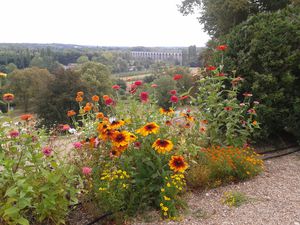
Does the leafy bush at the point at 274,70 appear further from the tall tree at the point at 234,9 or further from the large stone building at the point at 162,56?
the large stone building at the point at 162,56

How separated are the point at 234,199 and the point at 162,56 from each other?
66.3ft

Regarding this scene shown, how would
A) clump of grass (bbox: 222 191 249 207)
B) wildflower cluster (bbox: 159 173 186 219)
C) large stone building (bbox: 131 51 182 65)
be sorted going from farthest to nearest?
large stone building (bbox: 131 51 182 65) → clump of grass (bbox: 222 191 249 207) → wildflower cluster (bbox: 159 173 186 219)

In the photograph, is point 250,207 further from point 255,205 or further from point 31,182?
point 31,182

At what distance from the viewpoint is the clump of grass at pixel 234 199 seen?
108 inches

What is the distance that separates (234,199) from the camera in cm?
277

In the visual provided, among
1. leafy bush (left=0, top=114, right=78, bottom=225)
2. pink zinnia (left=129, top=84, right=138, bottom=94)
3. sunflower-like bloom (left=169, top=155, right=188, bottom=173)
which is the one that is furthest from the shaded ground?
pink zinnia (left=129, top=84, right=138, bottom=94)

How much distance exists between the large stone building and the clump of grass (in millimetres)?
8464

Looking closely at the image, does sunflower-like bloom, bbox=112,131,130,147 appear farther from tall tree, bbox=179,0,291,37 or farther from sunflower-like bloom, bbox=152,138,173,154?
tall tree, bbox=179,0,291,37

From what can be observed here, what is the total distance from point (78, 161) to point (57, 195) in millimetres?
764

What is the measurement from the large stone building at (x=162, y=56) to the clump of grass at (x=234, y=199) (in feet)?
27.8

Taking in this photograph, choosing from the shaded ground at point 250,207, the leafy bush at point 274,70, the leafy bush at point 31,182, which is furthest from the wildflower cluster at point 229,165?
the leafy bush at point 31,182

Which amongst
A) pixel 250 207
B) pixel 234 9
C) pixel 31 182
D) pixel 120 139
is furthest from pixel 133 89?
pixel 234 9

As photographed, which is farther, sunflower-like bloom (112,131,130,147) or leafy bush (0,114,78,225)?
sunflower-like bloom (112,131,130,147)

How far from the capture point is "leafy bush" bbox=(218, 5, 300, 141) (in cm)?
412
